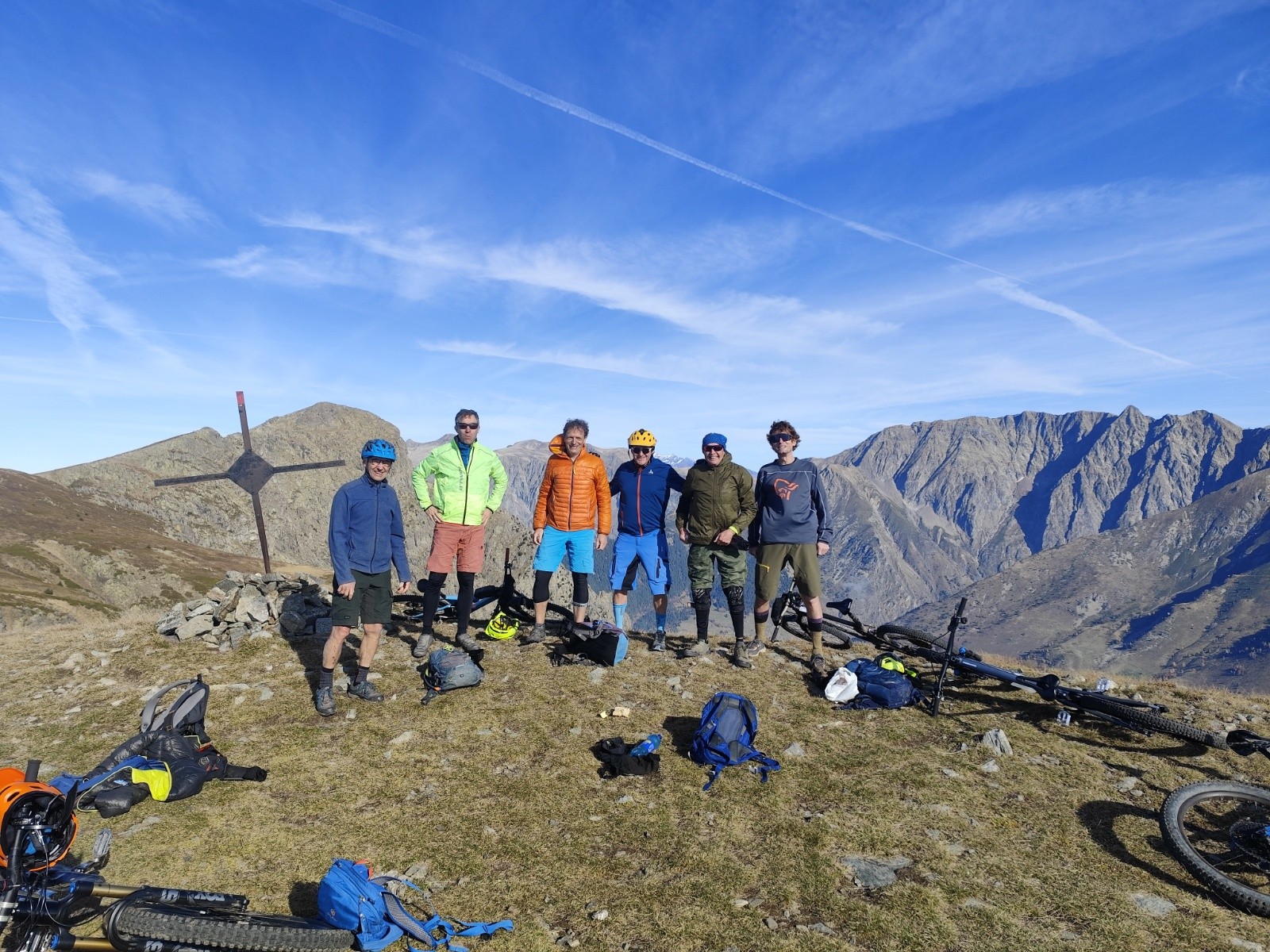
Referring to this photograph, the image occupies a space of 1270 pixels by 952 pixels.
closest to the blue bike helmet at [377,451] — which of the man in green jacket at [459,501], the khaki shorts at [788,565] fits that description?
the man in green jacket at [459,501]

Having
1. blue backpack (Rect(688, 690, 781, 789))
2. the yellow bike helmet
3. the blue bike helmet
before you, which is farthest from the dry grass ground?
the blue bike helmet

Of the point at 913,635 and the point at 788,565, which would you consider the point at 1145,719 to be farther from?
the point at 788,565

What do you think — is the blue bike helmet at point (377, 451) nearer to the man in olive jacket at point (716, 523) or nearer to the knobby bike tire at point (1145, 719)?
the man in olive jacket at point (716, 523)

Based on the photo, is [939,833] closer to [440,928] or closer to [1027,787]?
[1027,787]

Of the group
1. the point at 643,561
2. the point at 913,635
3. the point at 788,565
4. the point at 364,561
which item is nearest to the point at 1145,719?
the point at 913,635

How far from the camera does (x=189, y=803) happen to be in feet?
23.6

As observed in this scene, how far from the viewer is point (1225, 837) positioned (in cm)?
709

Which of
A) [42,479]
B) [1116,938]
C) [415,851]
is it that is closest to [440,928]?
[415,851]

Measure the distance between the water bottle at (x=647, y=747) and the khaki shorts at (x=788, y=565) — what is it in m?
4.62

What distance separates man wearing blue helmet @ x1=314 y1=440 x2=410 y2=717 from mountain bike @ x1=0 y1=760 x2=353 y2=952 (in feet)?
14.6

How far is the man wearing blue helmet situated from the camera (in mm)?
9688

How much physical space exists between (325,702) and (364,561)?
2242 millimetres

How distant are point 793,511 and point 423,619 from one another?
24.6ft

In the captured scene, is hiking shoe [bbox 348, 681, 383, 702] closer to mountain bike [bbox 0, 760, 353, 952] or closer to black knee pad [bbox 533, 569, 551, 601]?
black knee pad [bbox 533, 569, 551, 601]
